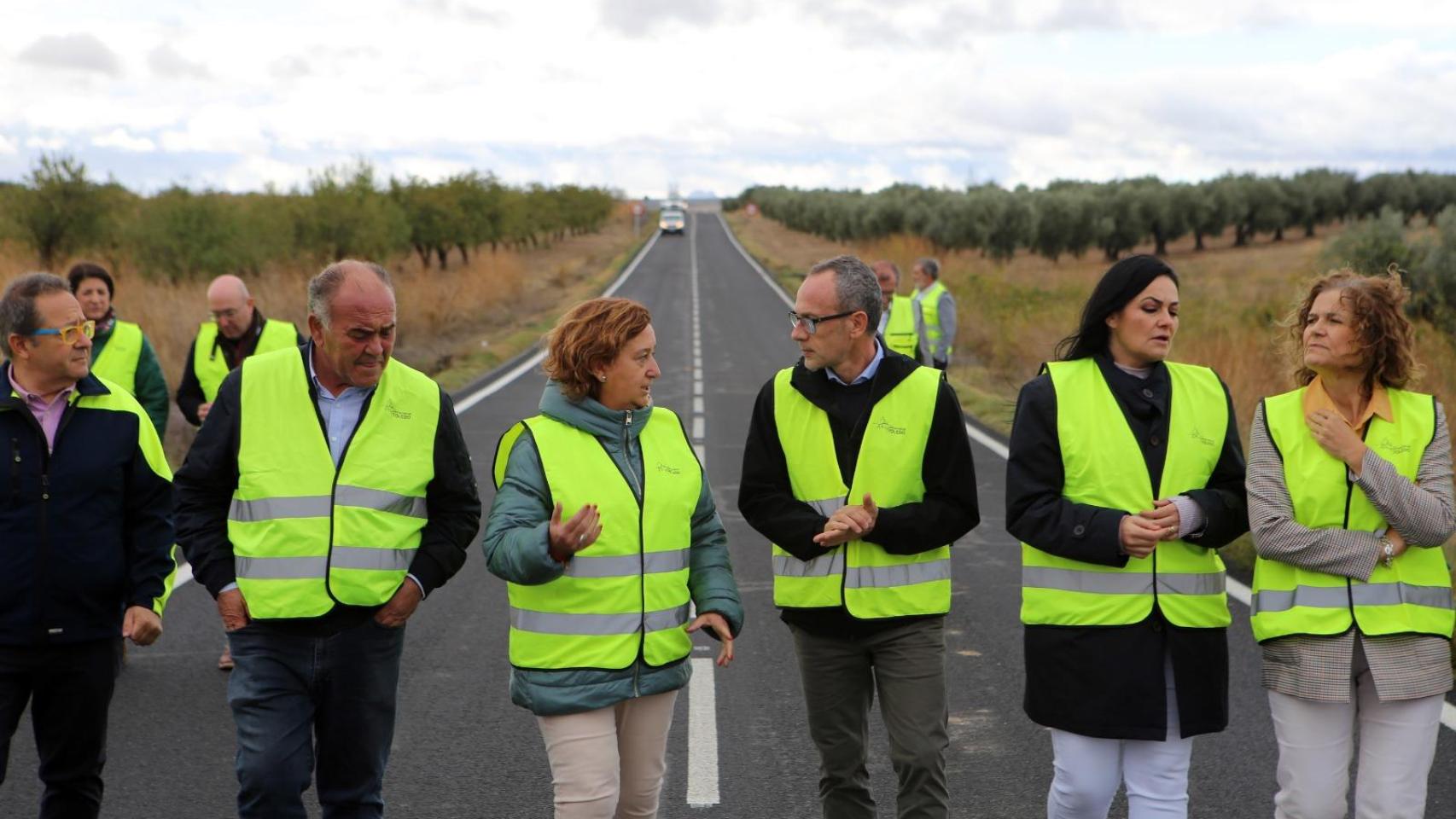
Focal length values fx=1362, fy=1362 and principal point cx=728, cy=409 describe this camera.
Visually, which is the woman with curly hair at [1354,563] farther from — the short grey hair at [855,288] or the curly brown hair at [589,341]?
the curly brown hair at [589,341]

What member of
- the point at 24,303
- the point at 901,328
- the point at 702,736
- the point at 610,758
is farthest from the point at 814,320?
the point at 901,328

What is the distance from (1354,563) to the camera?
12.3ft

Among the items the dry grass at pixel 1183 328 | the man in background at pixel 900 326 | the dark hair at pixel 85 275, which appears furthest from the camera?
the dry grass at pixel 1183 328

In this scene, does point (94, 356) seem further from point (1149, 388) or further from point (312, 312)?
point (1149, 388)

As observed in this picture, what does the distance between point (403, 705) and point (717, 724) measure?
1.48m

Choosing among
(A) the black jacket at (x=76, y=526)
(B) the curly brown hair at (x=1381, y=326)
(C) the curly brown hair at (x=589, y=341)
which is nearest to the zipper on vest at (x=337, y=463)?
(C) the curly brown hair at (x=589, y=341)

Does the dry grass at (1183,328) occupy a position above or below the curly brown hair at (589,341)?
below

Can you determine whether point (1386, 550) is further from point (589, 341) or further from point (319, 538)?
point (319, 538)

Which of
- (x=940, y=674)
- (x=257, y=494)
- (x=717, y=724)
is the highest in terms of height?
(x=257, y=494)

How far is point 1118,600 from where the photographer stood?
3.89 m

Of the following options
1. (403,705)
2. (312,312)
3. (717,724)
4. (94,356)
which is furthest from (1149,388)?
(94,356)

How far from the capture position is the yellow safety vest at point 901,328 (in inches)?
566

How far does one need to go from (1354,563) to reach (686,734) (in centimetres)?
318

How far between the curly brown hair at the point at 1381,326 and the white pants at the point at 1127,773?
1.07 meters
